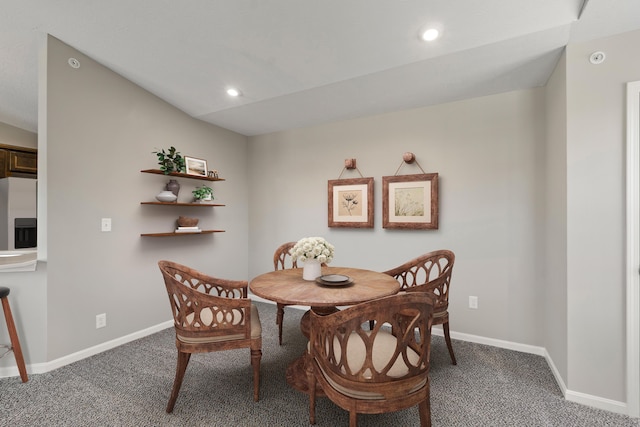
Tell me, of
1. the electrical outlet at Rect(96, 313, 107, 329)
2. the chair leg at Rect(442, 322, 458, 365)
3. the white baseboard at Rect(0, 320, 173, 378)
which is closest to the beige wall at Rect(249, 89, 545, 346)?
the chair leg at Rect(442, 322, 458, 365)

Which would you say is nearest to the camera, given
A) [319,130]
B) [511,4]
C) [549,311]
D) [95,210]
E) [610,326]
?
[511,4]

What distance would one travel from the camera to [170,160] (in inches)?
121

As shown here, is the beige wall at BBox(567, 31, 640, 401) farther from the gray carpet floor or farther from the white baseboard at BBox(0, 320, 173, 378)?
the white baseboard at BBox(0, 320, 173, 378)

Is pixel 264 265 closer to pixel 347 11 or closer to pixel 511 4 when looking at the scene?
pixel 347 11

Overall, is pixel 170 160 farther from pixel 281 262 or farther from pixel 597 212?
pixel 597 212

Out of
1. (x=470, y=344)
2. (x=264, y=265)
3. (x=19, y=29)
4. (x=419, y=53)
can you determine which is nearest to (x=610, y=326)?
(x=470, y=344)

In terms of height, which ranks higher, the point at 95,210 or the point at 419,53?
the point at 419,53

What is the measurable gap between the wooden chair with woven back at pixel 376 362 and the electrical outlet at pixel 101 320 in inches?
92.8

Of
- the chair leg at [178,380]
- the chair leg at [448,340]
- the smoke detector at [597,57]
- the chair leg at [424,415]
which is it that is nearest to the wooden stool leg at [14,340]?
the chair leg at [178,380]

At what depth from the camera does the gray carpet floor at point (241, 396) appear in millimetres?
1733

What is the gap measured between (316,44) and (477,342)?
3.01 m

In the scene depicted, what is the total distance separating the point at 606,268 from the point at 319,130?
2952 millimetres

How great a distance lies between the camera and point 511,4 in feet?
5.59

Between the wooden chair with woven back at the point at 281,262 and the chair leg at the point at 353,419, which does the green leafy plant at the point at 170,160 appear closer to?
the wooden chair with woven back at the point at 281,262
